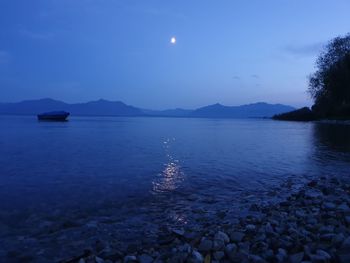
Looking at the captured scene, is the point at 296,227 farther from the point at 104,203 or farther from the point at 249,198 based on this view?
the point at 104,203

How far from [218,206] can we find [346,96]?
96082mm

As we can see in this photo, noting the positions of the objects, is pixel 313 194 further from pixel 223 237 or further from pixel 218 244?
pixel 218 244

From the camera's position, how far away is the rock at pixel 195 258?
744cm

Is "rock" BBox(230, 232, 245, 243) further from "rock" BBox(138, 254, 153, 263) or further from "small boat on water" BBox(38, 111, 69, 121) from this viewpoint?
"small boat on water" BBox(38, 111, 69, 121)

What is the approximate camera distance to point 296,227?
9.67 meters

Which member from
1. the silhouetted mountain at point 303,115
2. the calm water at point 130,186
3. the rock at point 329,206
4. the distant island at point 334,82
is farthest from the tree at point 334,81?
the rock at point 329,206

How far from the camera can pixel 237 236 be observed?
8.95 m

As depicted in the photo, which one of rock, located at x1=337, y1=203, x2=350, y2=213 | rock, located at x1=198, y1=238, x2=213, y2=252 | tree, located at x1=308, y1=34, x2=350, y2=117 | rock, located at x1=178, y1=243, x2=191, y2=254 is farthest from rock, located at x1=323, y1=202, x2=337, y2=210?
tree, located at x1=308, y1=34, x2=350, y2=117

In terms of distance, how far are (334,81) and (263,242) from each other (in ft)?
320

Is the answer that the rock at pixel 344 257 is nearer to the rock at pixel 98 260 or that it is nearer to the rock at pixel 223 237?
the rock at pixel 223 237

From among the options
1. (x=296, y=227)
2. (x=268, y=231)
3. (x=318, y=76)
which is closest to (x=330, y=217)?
(x=296, y=227)

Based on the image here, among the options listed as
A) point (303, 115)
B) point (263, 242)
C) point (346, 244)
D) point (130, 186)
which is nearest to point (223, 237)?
point (263, 242)

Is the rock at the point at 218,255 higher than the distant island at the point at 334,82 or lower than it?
lower

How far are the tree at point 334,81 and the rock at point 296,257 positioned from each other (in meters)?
95.6
